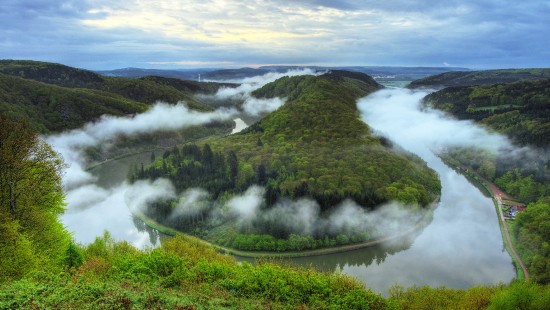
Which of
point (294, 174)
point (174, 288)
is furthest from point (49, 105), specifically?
point (174, 288)

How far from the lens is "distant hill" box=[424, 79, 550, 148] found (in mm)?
102500

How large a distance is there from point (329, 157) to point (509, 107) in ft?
316

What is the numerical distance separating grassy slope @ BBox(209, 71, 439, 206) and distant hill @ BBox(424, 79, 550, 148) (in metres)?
38.1

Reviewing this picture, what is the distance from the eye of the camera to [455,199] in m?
76.2

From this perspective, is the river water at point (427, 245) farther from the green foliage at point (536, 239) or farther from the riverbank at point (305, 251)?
the green foliage at point (536, 239)

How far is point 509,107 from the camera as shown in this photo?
13538cm

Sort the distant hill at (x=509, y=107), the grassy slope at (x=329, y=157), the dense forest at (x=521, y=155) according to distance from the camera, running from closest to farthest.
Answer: the dense forest at (x=521, y=155) → the grassy slope at (x=329, y=157) → the distant hill at (x=509, y=107)

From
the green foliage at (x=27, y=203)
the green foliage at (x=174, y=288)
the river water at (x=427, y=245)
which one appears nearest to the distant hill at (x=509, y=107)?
the river water at (x=427, y=245)

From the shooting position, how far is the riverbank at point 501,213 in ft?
156

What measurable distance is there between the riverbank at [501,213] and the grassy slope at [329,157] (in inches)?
475

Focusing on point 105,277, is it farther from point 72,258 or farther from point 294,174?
point 294,174

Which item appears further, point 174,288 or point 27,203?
point 27,203

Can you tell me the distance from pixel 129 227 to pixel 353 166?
43070mm

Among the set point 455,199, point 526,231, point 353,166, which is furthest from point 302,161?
point 526,231
